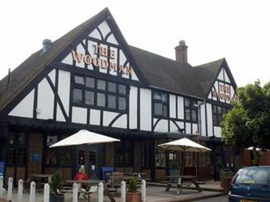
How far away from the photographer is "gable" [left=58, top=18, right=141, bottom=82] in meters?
18.1

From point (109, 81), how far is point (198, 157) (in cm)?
866

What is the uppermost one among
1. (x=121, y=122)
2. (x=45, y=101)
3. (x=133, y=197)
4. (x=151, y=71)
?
(x=151, y=71)

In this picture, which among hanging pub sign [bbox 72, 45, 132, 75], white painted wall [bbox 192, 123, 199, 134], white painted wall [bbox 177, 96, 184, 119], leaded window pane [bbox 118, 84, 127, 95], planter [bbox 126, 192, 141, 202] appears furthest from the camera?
white painted wall [bbox 192, 123, 199, 134]

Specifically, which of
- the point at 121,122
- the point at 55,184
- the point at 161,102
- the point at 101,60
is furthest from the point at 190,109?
the point at 55,184

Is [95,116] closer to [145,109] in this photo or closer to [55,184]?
[145,109]

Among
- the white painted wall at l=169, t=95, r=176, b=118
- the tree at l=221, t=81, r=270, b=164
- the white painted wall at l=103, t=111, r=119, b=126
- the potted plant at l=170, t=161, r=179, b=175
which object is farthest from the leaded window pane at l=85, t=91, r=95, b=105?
the tree at l=221, t=81, r=270, b=164

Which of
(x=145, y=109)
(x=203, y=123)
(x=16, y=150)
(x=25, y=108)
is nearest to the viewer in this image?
(x=25, y=108)

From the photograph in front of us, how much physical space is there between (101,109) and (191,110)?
8.05m

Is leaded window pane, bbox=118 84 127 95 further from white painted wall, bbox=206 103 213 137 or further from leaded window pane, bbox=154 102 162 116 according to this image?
white painted wall, bbox=206 103 213 137

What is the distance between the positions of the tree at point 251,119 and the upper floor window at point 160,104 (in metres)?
5.53

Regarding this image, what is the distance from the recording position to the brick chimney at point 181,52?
30422mm

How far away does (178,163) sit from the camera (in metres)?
22.2

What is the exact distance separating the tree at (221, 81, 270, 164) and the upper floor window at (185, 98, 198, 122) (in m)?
6.64

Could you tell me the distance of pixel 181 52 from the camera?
30.5m
